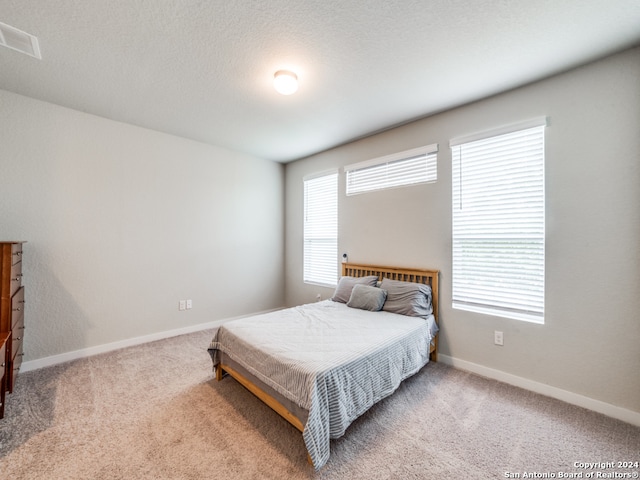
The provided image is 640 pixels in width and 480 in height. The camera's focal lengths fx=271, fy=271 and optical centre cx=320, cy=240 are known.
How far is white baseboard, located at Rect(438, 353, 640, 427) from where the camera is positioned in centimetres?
195

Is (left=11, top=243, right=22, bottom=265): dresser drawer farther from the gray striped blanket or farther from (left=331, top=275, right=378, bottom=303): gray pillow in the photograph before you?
(left=331, top=275, right=378, bottom=303): gray pillow

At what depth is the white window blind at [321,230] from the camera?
13.4 feet

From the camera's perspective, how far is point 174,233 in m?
3.61

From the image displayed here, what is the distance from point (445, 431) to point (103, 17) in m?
3.51

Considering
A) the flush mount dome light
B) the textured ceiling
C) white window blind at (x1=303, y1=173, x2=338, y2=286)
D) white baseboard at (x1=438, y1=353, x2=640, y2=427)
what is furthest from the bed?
the flush mount dome light

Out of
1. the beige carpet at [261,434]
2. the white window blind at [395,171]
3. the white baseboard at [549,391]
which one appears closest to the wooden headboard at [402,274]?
the white baseboard at [549,391]

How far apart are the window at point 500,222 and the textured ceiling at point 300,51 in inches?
20.8

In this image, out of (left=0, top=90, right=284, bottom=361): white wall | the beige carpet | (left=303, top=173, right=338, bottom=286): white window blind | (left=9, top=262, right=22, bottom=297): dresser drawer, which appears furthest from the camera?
(left=303, top=173, right=338, bottom=286): white window blind

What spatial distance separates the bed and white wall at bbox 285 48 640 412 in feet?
1.61

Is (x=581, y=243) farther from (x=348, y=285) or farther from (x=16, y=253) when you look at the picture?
(x=16, y=253)

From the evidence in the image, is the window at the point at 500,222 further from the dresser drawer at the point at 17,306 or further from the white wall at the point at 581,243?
the dresser drawer at the point at 17,306

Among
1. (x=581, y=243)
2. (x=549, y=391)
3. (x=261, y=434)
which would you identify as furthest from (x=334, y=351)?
(x=581, y=243)

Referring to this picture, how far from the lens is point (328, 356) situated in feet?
5.88

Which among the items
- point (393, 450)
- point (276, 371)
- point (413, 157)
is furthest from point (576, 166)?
point (276, 371)
